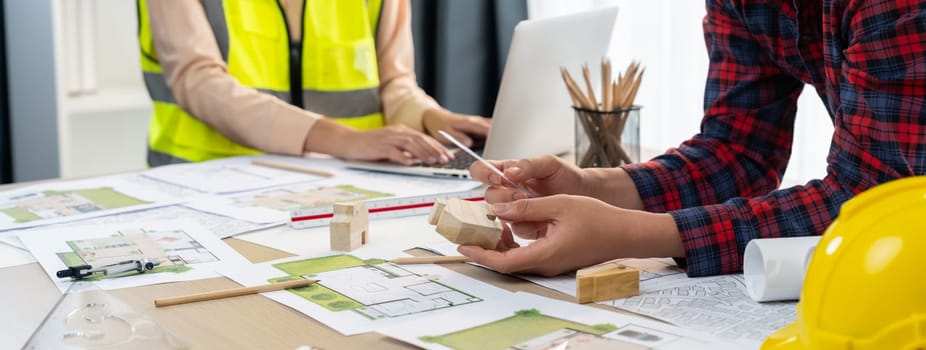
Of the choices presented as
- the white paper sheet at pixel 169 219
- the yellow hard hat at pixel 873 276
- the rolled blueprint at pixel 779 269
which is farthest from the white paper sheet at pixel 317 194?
the yellow hard hat at pixel 873 276

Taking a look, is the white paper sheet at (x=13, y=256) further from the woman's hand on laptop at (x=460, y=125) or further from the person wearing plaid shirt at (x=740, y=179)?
the woman's hand on laptop at (x=460, y=125)

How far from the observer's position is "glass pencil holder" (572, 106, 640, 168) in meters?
1.45

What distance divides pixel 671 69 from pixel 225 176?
3.64 ft

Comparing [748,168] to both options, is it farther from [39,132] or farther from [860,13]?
[39,132]

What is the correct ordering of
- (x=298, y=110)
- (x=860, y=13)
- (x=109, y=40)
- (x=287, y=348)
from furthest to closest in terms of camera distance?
(x=109, y=40)
(x=298, y=110)
(x=860, y=13)
(x=287, y=348)

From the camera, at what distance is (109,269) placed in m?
0.95

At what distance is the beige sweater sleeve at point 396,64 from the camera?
193 cm

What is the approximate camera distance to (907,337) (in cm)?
59

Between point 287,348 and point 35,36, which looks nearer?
point 287,348

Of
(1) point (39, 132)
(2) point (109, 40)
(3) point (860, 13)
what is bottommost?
(1) point (39, 132)

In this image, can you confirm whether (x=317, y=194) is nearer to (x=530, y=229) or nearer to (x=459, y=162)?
(x=459, y=162)

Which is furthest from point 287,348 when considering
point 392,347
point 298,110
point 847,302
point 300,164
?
point 298,110

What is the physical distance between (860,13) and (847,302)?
0.43 meters

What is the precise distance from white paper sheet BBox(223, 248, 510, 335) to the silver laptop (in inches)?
17.5
